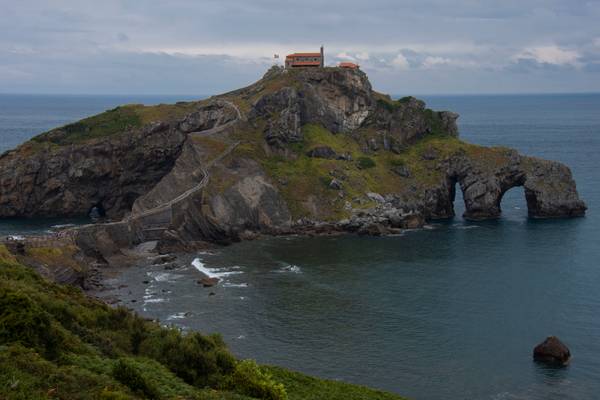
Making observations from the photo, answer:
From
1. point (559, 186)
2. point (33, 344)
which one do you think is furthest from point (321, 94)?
point (33, 344)

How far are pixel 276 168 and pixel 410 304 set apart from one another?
6562 centimetres

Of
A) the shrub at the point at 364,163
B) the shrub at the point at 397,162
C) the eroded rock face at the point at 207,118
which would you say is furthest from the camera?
the shrub at the point at 397,162

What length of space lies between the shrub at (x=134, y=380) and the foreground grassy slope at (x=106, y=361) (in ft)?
0.17

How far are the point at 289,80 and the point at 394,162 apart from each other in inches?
1298

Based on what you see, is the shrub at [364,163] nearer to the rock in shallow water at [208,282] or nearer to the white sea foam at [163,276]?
the white sea foam at [163,276]

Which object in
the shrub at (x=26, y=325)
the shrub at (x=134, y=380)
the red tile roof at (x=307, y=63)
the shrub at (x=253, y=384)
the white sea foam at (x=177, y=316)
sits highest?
the red tile roof at (x=307, y=63)

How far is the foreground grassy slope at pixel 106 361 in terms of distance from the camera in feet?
114

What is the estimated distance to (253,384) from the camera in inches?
1843

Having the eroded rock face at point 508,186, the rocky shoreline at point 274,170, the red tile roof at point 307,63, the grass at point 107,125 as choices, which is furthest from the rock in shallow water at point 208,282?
the red tile roof at point 307,63

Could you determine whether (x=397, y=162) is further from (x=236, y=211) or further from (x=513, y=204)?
(x=236, y=211)

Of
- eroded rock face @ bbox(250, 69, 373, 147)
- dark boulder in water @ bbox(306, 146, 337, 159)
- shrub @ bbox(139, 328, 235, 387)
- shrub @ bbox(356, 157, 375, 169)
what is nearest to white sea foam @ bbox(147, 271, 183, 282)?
shrub @ bbox(139, 328, 235, 387)

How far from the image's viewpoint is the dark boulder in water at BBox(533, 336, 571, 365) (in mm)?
76188

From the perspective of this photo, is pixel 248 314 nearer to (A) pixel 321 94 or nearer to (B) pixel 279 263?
(B) pixel 279 263

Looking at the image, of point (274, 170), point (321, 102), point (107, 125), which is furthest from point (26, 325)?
point (321, 102)
